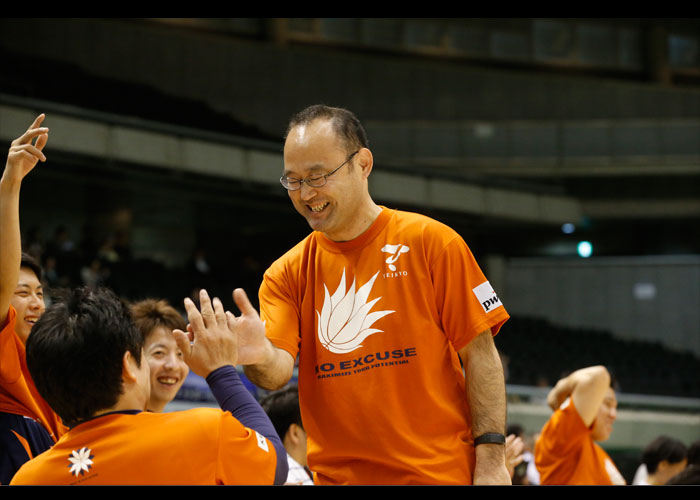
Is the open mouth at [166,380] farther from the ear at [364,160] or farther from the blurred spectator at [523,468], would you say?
the blurred spectator at [523,468]

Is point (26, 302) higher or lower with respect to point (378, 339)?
higher

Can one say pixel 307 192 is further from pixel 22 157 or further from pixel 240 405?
pixel 22 157

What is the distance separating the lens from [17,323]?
272 cm

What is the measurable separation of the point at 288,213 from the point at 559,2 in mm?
15936

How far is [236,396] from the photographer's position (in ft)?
6.63

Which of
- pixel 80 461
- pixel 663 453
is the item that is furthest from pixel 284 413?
pixel 663 453

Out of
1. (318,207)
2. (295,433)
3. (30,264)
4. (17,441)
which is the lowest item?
(295,433)

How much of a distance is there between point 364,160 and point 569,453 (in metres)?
2.35

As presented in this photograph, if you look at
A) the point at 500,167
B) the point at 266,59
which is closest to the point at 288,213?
the point at 266,59

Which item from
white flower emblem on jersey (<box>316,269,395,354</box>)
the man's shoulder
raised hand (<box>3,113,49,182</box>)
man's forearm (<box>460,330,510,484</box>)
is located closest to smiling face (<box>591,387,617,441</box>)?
man's forearm (<box>460,330,510,484</box>)

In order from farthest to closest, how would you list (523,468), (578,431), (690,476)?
1. (523,468)
2. (578,431)
3. (690,476)

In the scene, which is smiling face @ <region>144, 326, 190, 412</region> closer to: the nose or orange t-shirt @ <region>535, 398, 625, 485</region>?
the nose

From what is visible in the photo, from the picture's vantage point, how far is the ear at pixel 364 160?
7.94ft

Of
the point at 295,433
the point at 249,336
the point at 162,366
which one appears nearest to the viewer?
the point at 249,336
